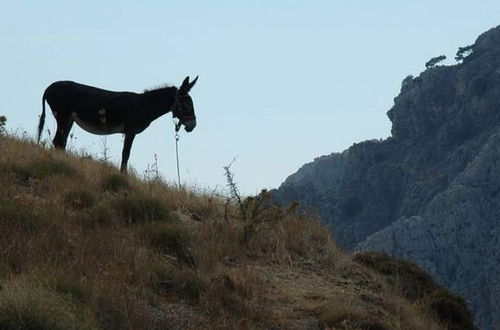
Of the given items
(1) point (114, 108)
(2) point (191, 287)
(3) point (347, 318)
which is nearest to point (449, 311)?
(3) point (347, 318)

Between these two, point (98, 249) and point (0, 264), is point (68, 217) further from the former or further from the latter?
point (0, 264)

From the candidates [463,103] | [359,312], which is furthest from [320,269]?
[463,103]

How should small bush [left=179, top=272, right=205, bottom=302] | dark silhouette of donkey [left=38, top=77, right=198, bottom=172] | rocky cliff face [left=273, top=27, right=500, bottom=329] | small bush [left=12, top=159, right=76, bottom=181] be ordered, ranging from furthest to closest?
rocky cliff face [left=273, top=27, right=500, bottom=329], dark silhouette of donkey [left=38, top=77, right=198, bottom=172], small bush [left=12, top=159, right=76, bottom=181], small bush [left=179, top=272, right=205, bottom=302]

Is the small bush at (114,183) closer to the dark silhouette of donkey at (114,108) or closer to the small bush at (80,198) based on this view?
the small bush at (80,198)

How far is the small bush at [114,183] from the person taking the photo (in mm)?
11034

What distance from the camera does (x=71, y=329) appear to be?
6059 mm

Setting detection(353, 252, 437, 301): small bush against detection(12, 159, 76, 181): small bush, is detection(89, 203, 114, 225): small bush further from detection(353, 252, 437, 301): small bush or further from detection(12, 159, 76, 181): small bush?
detection(353, 252, 437, 301): small bush

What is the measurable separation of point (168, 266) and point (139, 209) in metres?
1.65

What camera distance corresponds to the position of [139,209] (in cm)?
970

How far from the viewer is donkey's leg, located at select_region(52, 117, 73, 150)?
45.1 feet

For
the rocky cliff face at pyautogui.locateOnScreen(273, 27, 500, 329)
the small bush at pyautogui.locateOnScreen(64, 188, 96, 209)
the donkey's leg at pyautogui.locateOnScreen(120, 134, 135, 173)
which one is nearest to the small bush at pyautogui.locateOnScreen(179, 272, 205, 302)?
the small bush at pyautogui.locateOnScreen(64, 188, 96, 209)

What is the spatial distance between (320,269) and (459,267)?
393ft

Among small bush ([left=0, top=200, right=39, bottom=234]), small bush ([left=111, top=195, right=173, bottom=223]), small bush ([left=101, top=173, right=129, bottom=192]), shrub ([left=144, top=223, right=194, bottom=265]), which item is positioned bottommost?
shrub ([left=144, top=223, right=194, bottom=265])

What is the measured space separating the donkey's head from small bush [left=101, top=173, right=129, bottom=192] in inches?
104
